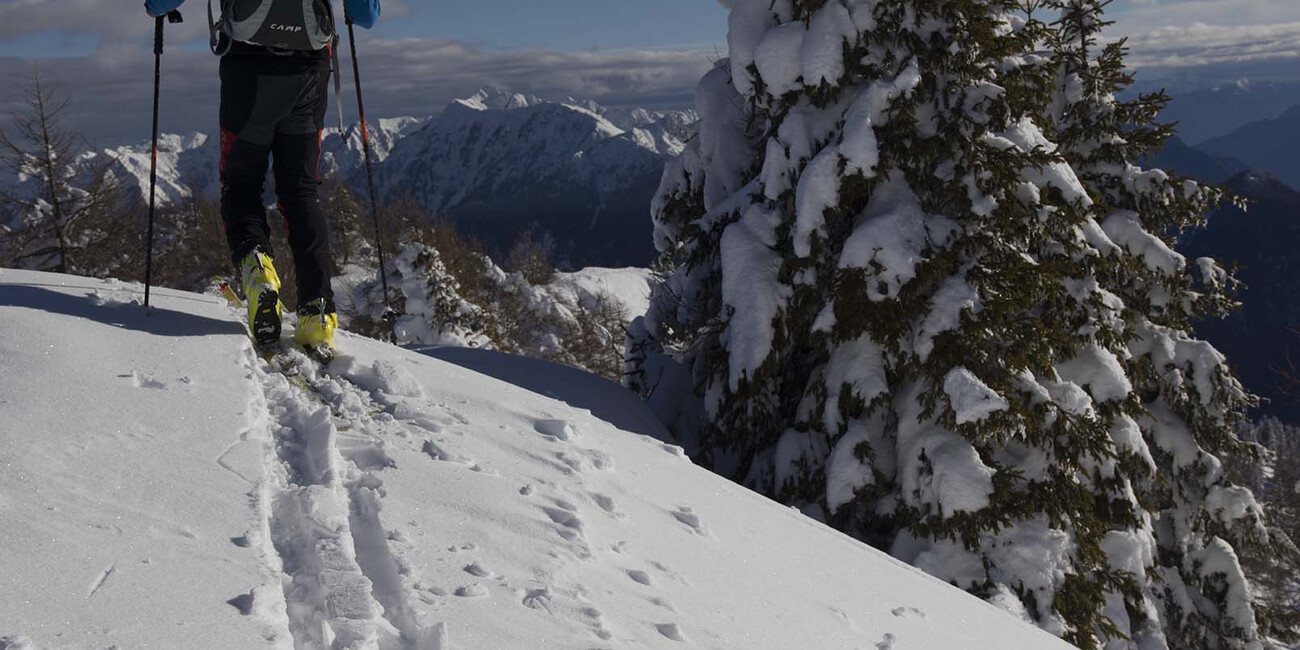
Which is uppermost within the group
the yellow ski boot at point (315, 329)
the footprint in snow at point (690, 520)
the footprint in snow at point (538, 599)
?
the yellow ski boot at point (315, 329)

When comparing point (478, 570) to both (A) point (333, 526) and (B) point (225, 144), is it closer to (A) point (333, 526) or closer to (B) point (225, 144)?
(A) point (333, 526)

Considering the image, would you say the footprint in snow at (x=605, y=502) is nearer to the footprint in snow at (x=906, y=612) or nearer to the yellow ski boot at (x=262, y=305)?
the footprint in snow at (x=906, y=612)

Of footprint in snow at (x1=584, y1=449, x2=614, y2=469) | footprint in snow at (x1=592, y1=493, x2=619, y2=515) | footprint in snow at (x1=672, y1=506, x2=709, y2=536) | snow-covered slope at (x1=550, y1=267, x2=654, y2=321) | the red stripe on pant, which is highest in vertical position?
the red stripe on pant

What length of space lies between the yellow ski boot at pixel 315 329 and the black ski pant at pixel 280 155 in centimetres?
5

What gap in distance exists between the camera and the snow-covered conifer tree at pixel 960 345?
23.1ft

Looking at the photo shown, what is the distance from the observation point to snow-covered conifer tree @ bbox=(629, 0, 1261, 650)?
23.1 ft

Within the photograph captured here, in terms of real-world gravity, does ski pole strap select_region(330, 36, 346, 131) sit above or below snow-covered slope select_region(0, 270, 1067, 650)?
above

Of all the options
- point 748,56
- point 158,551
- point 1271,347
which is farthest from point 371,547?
point 1271,347

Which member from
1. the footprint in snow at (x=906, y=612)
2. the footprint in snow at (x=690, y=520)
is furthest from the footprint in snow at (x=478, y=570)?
the footprint in snow at (x=906, y=612)

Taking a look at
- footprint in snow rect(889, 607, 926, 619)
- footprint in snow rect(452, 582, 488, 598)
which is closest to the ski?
footprint in snow rect(452, 582, 488, 598)

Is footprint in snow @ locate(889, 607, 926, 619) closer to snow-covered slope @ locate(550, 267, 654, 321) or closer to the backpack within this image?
the backpack

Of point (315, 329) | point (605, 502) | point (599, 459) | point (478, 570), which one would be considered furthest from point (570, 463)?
point (315, 329)

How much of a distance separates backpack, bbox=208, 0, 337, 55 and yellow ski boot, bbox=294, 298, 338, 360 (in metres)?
1.71

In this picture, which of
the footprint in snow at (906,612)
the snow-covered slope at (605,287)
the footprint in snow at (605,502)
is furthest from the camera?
the snow-covered slope at (605,287)
